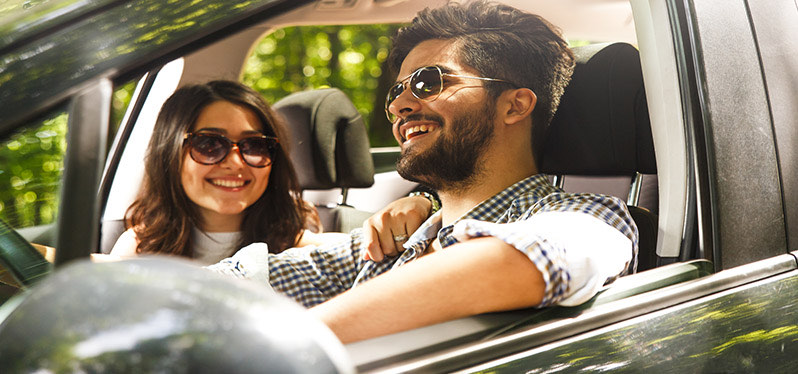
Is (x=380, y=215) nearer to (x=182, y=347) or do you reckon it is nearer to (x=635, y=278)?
(x=635, y=278)

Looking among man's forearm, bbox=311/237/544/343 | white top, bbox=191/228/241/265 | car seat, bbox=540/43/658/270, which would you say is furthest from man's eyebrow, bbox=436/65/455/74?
white top, bbox=191/228/241/265

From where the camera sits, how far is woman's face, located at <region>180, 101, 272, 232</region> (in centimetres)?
251

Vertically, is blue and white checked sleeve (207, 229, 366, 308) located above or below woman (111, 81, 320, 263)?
below

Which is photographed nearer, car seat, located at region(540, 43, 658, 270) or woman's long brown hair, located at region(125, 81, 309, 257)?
car seat, located at region(540, 43, 658, 270)

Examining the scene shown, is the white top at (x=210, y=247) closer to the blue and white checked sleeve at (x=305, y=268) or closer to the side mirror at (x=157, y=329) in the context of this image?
the blue and white checked sleeve at (x=305, y=268)

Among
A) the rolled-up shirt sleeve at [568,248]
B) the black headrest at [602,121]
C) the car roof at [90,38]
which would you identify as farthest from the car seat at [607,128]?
the car roof at [90,38]

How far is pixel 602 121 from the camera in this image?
80.0 inches

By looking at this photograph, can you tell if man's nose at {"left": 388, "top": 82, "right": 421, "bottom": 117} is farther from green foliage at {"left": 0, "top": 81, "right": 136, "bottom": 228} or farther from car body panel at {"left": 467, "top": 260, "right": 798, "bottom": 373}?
green foliage at {"left": 0, "top": 81, "right": 136, "bottom": 228}

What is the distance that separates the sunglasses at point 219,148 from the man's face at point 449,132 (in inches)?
23.3

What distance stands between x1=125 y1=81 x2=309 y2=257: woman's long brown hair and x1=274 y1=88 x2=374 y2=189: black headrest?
27 cm

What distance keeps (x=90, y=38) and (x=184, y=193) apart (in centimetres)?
160

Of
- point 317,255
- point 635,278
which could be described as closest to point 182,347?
point 635,278

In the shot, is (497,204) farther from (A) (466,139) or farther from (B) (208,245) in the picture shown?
(B) (208,245)

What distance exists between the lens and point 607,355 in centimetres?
127
